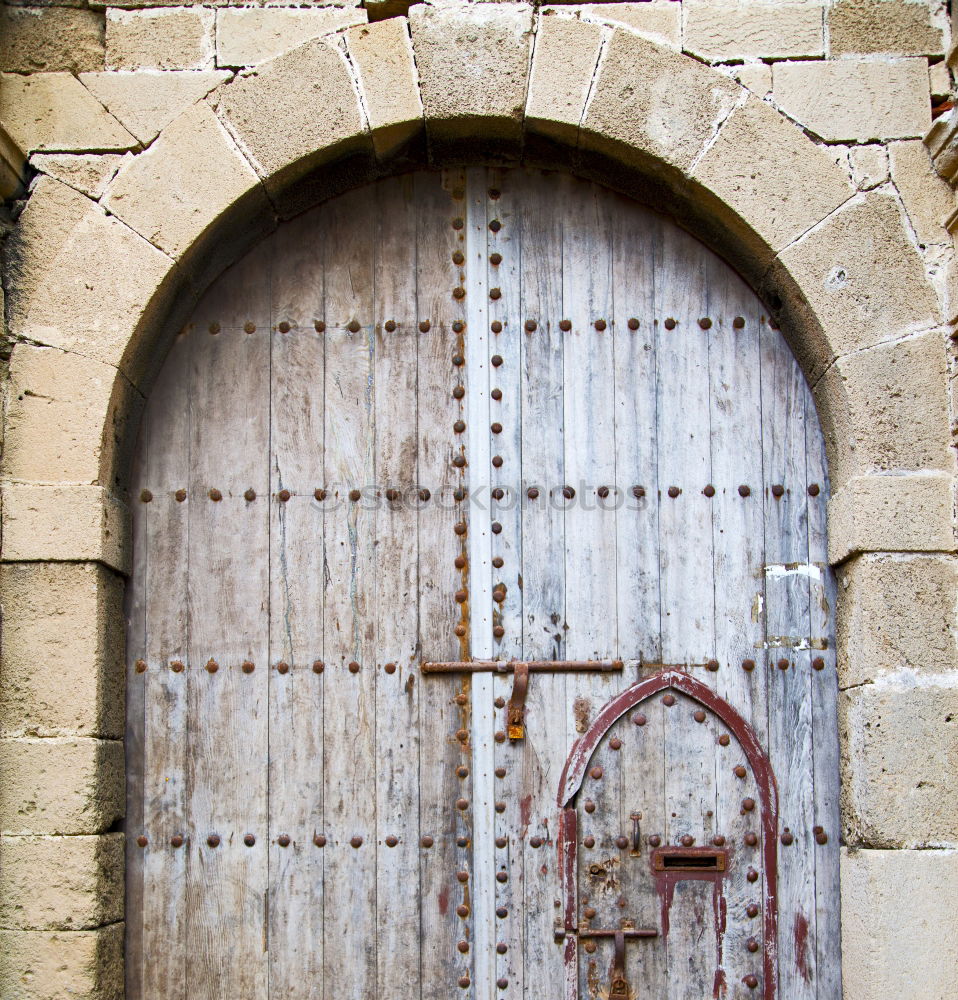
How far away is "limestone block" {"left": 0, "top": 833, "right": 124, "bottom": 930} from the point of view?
7.92ft

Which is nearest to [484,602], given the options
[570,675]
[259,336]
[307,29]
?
[570,675]

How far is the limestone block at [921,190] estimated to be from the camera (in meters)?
2.59

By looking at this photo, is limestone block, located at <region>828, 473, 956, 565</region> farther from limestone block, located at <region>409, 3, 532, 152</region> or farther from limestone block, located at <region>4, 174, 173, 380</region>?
limestone block, located at <region>4, 174, 173, 380</region>

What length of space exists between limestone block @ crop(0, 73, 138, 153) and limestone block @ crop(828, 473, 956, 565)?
1940 mm

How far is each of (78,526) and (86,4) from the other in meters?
1.29

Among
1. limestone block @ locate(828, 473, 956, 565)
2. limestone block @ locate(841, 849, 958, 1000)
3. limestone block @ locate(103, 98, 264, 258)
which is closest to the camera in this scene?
limestone block @ locate(841, 849, 958, 1000)

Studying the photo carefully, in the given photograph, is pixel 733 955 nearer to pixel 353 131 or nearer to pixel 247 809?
pixel 247 809

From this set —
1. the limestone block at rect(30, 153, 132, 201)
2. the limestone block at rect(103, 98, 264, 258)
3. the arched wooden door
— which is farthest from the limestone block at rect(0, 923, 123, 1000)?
the limestone block at rect(30, 153, 132, 201)

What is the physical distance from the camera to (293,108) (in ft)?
8.64

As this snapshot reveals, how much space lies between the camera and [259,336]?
2820 mm

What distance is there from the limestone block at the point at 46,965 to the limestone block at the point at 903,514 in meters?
1.97

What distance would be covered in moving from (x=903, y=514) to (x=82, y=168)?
6.89 feet

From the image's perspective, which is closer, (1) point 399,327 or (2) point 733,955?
(2) point 733,955

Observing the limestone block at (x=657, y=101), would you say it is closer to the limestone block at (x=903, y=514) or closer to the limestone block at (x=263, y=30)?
the limestone block at (x=263, y=30)
